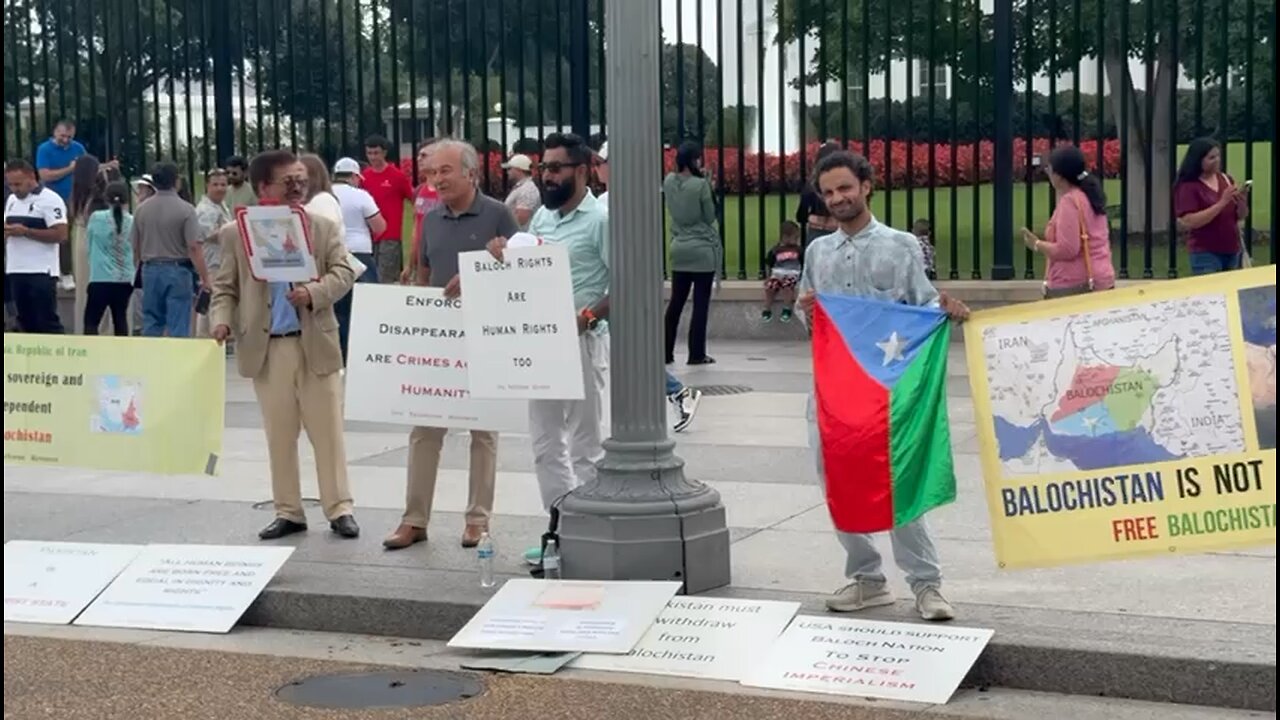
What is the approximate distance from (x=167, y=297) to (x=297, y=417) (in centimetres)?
718

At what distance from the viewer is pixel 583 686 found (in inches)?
261

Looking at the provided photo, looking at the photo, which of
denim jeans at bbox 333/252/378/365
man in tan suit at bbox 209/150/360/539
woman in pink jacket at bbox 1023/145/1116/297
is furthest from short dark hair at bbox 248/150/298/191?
denim jeans at bbox 333/252/378/365

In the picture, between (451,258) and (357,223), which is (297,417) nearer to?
(451,258)

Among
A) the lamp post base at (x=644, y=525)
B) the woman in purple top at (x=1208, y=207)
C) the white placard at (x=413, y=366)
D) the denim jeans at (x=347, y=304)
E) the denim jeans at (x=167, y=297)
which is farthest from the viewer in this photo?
the denim jeans at (x=167, y=297)

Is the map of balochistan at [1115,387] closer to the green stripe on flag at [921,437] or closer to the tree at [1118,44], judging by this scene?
the green stripe on flag at [921,437]

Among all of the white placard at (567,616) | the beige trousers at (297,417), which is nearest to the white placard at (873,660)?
the white placard at (567,616)

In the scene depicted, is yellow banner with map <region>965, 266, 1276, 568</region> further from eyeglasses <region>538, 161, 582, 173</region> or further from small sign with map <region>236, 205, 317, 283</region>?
small sign with map <region>236, 205, 317, 283</region>

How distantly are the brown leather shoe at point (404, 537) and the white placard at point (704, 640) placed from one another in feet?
5.65

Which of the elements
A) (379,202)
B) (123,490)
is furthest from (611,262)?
(379,202)

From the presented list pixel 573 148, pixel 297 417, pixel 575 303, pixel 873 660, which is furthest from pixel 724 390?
pixel 873 660

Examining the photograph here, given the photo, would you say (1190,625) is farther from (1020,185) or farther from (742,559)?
(1020,185)

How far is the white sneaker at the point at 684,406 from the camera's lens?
1200 cm

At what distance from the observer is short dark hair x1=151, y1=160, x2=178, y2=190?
15.3 m

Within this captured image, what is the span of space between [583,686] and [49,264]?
987cm
